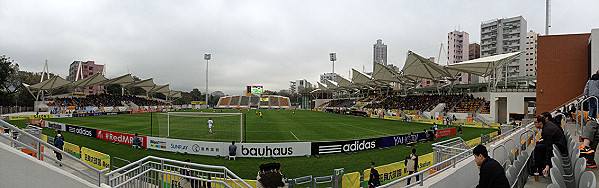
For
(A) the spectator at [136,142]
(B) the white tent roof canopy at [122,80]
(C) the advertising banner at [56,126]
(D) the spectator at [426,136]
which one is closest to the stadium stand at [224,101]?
(B) the white tent roof canopy at [122,80]

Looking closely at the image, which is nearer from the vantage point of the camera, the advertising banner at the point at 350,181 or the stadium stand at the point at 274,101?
the advertising banner at the point at 350,181

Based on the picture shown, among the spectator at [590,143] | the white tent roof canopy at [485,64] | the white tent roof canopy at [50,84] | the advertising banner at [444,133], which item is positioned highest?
the white tent roof canopy at [485,64]

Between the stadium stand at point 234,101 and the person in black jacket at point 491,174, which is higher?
the person in black jacket at point 491,174

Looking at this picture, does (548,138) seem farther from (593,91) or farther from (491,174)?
(593,91)

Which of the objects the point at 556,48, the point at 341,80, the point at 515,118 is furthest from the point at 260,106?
the point at 556,48

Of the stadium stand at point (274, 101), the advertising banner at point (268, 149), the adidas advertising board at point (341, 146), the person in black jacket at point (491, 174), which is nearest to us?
the person in black jacket at point (491, 174)

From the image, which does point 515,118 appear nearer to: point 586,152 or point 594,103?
point 594,103

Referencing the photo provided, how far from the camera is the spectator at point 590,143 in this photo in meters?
5.11

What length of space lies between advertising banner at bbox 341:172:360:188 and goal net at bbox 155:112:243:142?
8569 millimetres

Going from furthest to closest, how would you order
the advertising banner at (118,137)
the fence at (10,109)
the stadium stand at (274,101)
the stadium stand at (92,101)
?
the stadium stand at (274,101) → the stadium stand at (92,101) → the fence at (10,109) → the advertising banner at (118,137)

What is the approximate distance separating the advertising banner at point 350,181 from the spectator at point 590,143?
530 centimetres

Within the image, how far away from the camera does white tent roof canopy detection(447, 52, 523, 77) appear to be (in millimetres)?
32656

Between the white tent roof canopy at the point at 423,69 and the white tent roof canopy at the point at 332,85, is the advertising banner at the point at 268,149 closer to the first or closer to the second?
the white tent roof canopy at the point at 423,69

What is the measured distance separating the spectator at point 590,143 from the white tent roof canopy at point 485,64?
3248 cm
